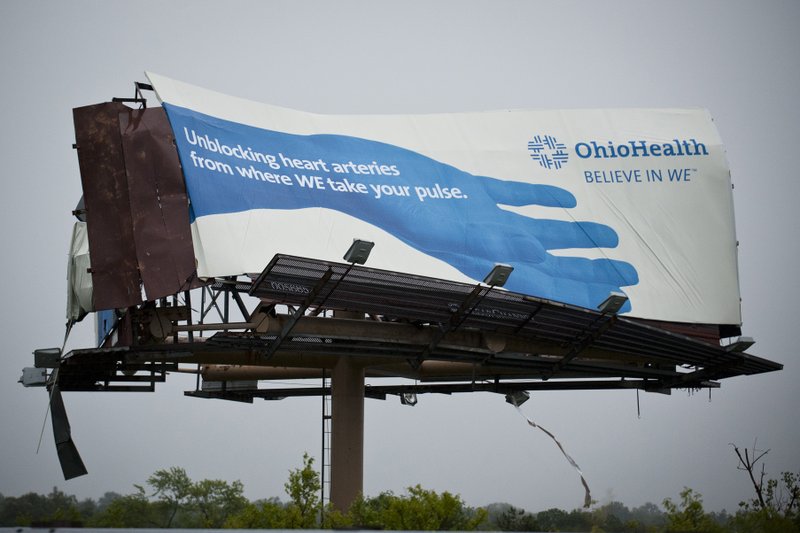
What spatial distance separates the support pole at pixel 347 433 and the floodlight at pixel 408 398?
6.08 meters

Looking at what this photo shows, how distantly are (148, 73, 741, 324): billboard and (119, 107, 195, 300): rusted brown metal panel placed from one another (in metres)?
0.44

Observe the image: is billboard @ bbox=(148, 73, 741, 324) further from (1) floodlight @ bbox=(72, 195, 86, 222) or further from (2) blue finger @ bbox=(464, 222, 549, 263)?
(1) floodlight @ bbox=(72, 195, 86, 222)

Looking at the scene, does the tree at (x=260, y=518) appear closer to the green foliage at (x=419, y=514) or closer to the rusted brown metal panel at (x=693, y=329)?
the green foliage at (x=419, y=514)

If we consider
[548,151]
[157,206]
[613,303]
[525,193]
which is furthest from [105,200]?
[548,151]

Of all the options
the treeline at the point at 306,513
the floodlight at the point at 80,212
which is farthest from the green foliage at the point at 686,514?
the floodlight at the point at 80,212

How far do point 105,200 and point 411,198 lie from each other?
1044cm

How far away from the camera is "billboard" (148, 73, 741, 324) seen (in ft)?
111

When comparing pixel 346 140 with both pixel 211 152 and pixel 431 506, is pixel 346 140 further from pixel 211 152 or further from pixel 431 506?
pixel 431 506

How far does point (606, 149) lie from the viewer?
42.3 meters

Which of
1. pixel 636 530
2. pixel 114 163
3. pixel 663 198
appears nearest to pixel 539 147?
pixel 663 198

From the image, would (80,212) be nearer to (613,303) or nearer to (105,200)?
(105,200)

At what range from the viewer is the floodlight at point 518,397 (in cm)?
4194

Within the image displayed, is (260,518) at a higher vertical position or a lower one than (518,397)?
lower

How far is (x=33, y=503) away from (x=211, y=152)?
11.8 m
